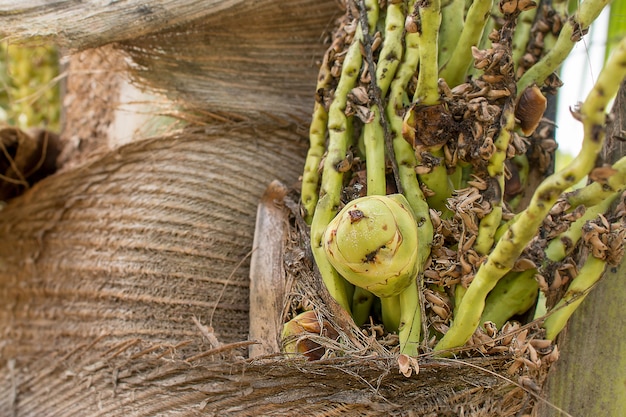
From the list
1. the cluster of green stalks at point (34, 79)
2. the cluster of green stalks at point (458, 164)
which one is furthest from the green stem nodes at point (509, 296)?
the cluster of green stalks at point (34, 79)

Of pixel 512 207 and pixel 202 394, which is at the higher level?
pixel 512 207

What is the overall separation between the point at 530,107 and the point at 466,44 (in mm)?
112

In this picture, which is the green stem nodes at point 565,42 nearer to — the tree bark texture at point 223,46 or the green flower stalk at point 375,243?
the green flower stalk at point 375,243

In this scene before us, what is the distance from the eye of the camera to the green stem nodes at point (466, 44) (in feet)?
2.54

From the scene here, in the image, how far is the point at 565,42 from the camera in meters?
0.80

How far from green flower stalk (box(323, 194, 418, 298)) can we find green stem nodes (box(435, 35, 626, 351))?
0.08 m

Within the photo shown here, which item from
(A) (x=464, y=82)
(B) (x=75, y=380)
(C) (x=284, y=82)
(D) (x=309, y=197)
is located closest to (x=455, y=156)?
(A) (x=464, y=82)

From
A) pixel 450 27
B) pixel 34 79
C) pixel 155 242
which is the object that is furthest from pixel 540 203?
pixel 34 79

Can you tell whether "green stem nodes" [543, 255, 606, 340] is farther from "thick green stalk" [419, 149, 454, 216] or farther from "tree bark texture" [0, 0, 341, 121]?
"tree bark texture" [0, 0, 341, 121]

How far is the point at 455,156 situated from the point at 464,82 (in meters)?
0.11

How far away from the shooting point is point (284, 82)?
1173mm

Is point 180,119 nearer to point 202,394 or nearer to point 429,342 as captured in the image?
point 202,394

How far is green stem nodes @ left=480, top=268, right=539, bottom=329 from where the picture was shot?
0.82 m

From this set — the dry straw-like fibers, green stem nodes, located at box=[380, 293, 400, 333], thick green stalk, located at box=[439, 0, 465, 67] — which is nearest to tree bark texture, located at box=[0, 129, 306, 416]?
the dry straw-like fibers
